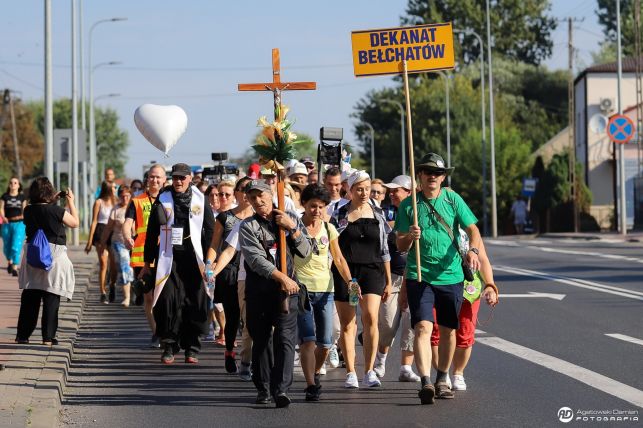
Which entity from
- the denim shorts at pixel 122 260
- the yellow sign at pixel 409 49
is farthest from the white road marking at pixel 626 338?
the denim shorts at pixel 122 260

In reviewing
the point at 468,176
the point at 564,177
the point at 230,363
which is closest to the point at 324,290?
the point at 230,363

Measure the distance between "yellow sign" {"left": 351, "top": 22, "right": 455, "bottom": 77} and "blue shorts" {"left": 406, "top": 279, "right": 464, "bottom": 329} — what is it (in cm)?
214

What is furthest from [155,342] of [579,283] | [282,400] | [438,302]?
[579,283]

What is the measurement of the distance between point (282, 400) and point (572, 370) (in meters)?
2.79

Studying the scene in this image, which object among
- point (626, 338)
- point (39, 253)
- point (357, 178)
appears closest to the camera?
point (357, 178)

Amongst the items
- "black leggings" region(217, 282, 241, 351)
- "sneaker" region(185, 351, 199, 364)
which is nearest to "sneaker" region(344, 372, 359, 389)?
"black leggings" region(217, 282, 241, 351)

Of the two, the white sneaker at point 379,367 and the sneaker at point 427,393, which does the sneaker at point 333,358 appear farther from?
the sneaker at point 427,393

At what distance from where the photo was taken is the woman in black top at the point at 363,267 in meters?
10.9

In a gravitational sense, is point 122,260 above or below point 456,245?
below

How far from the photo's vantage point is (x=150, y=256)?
12914 mm

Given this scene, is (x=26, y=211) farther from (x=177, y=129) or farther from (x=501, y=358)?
(x=501, y=358)

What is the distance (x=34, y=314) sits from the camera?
13531 millimetres

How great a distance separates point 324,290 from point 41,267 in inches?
152

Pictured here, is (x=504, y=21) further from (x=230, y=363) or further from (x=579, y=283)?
(x=230, y=363)
